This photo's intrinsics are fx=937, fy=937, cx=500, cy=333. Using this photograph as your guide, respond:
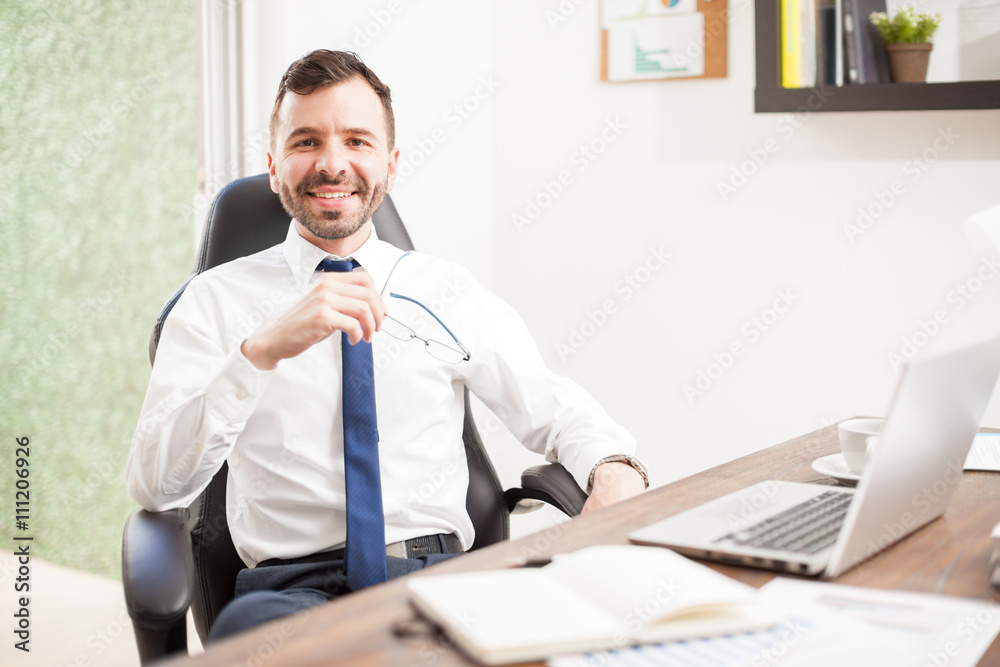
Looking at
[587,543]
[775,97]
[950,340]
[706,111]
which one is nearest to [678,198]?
[706,111]

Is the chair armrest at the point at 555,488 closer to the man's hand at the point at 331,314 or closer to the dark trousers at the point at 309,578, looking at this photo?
the dark trousers at the point at 309,578

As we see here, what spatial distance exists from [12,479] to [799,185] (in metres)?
2.30

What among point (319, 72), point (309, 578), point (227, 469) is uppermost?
point (319, 72)

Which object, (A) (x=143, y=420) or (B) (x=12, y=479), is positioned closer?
(A) (x=143, y=420)

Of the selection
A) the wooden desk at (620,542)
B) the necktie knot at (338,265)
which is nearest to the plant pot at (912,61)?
the wooden desk at (620,542)

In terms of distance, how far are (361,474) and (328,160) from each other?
522mm

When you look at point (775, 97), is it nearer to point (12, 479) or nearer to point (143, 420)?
point (143, 420)

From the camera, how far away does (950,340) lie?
204cm

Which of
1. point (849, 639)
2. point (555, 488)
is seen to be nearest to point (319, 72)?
point (555, 488)

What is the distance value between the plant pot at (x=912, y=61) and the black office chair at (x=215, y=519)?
1.09m

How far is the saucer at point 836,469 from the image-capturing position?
1.15 m

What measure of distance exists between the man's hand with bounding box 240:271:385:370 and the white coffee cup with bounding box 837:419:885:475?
0.60m

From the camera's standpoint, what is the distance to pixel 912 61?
1.93 meters

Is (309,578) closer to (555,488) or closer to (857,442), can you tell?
(555,488)
